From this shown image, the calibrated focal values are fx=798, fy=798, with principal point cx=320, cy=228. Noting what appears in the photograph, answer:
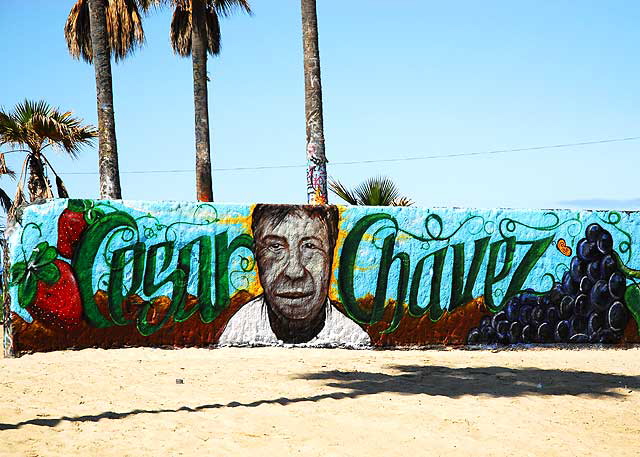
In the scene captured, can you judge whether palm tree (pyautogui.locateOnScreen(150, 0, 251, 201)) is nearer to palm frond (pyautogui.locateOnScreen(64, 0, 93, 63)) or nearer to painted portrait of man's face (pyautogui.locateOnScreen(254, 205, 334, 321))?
palm frond (pyautogui.locateOnScreen(64, 0, 93, 63))

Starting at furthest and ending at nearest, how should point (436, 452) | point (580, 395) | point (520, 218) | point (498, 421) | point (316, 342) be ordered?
point (520, 218) → point (316, 342) → point (580, 395) → point (498, 421) → point (436, 452)

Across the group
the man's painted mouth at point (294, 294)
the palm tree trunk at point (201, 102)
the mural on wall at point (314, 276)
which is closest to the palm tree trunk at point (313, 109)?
the mural on wall at point (314, 276)

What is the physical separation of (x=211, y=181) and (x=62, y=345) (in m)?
7.42

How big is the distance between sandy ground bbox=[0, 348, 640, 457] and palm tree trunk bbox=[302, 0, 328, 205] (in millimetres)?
2931

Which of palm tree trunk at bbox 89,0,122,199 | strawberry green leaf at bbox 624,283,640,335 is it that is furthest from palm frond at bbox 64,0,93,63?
strawberry green leaf at bbox 624,283,640,335

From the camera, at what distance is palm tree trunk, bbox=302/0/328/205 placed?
12.4 meters

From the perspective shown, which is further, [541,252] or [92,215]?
[541,252]

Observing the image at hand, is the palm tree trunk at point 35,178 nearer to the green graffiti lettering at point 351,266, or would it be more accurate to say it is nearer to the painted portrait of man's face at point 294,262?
the painted portrait of man's face at point 294,262

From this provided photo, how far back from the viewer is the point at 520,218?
11.9 metres

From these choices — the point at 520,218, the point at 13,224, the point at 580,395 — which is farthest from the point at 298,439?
the point at 520,218

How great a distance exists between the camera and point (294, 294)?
36.2ft

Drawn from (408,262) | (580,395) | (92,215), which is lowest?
(580,395)

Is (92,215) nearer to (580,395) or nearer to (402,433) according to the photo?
(402,433)

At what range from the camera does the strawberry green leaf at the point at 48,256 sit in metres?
10.1
